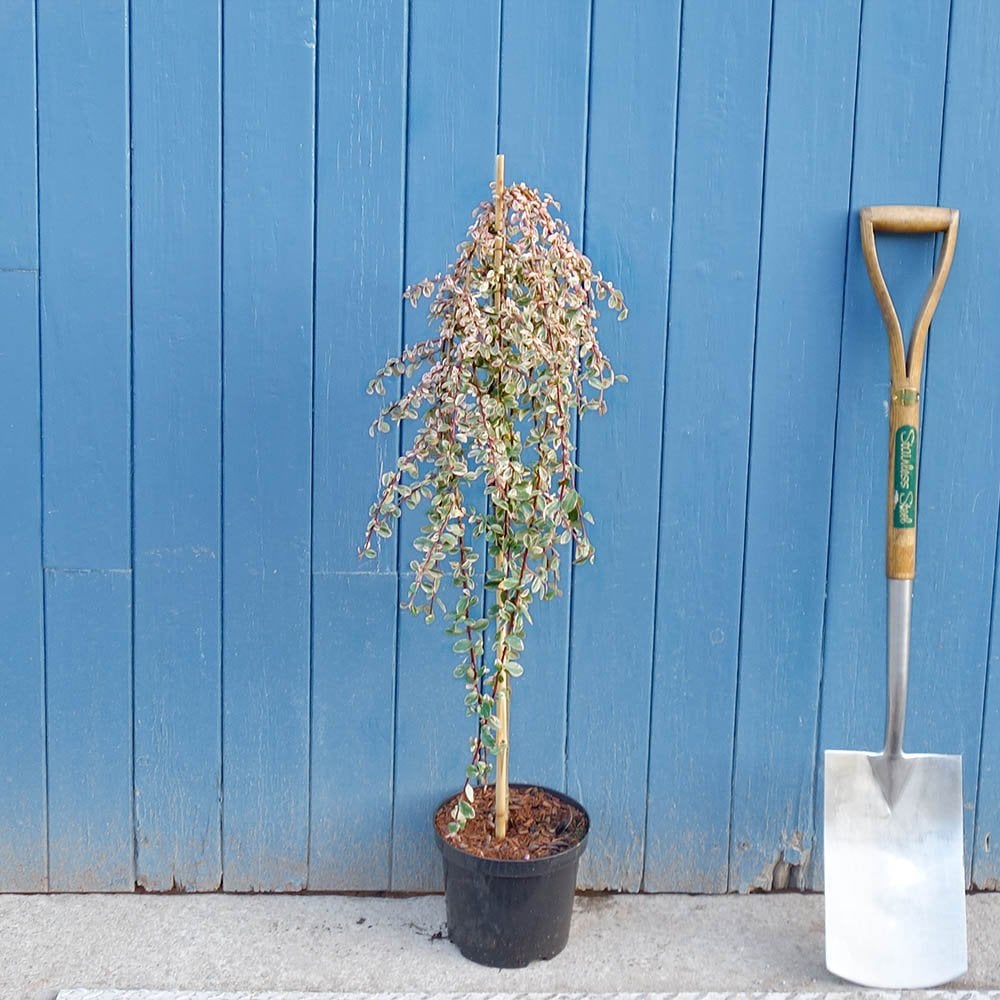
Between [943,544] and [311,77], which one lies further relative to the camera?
[943,544]

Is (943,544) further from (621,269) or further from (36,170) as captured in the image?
(36,170)

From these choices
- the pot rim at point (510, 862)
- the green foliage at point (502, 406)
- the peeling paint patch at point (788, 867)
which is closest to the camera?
the green foliage at point (502, 406)

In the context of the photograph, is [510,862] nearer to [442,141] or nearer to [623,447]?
[623,447]

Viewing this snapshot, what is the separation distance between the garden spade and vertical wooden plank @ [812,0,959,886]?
66mm

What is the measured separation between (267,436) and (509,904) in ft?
2.89

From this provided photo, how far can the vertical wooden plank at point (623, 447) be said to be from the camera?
2.01 metres

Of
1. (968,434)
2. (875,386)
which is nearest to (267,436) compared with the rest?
(875,386)

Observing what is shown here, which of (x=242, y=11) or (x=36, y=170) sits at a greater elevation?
(x=242, y=11)

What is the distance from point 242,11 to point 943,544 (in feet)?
4.96

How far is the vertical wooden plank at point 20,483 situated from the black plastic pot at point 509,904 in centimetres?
77

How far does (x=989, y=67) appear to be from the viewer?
6.64 ft

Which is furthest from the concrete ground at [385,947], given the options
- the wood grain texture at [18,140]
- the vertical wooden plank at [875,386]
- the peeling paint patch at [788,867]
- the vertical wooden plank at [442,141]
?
the wood grain texture at [18,140]

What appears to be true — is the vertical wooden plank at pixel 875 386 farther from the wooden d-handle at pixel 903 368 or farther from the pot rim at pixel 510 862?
the pot rim at pixel 510 862

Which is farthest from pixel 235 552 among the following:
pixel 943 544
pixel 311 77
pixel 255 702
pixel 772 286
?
pixel 943 544
